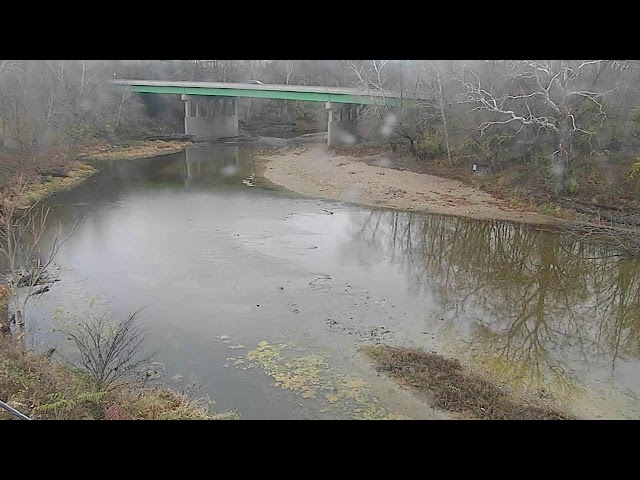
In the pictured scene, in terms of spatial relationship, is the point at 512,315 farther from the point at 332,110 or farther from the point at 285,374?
the point at 332,110

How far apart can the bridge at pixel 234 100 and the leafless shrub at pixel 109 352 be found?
2385 cm

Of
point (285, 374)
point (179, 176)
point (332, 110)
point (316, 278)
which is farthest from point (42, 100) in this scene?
point (285, 374)

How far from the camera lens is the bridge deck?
32469 mm

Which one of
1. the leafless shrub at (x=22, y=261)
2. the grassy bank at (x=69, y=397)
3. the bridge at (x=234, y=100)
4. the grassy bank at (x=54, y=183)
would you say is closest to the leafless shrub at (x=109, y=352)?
the grassy bank at (x=69, y=397)

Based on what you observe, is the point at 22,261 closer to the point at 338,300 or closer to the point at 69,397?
the point at 69,397

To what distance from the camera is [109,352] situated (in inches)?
352

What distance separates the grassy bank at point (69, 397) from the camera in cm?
A: 740

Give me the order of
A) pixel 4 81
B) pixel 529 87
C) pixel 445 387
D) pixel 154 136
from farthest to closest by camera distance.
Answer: pixel 154 136, pixel 4 81, pixel 529 87, pixel 445 387

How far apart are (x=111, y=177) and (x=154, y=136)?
45.2 ft

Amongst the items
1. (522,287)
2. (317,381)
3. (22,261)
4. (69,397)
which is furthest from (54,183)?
(522,287)

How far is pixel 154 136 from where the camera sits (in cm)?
4119

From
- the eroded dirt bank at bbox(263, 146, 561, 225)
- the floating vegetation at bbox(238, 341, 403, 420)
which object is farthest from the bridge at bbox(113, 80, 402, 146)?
the floating vegetation at bbox(238, 341, 403, 420)

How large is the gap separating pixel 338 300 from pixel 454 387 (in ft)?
14.5

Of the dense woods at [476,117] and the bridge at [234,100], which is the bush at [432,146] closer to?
the dense woods at [476,117]
